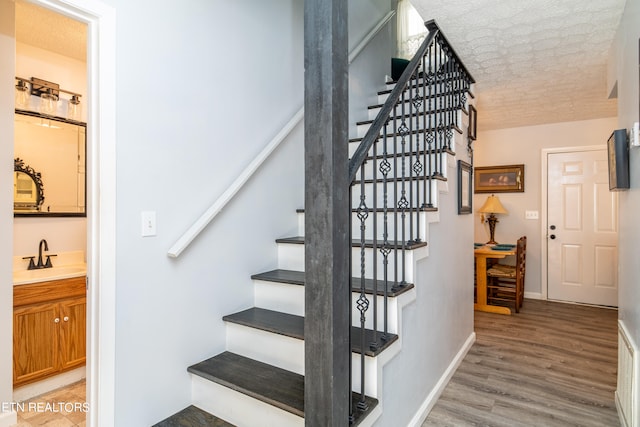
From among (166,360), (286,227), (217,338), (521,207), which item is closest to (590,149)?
(521,207)

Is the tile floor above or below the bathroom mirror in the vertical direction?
below

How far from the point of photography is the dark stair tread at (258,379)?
→ 150 cm

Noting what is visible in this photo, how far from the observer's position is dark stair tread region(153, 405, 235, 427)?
5.52 feet

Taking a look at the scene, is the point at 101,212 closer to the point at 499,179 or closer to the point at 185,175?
the point at 185,175

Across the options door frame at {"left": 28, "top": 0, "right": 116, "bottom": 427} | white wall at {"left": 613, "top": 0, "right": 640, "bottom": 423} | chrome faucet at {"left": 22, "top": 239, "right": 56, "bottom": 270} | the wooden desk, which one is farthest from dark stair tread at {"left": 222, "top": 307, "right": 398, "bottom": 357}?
the wooden desk

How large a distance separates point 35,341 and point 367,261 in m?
2.33

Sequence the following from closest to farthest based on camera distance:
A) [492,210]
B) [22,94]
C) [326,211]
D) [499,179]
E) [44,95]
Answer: [326,211], [22,94], [44,95], [492,210], [499,179]

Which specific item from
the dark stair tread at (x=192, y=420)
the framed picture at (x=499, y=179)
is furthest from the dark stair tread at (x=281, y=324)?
the framed picture at (x=499, y=179)

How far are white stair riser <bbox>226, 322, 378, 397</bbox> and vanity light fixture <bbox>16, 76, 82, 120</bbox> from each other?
2.35 metres

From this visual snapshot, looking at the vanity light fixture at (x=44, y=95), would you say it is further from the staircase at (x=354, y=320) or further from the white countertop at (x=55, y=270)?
the staircase at (x=354, y=320)

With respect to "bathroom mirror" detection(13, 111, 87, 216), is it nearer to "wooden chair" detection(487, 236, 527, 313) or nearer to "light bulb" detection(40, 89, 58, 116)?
→ "light bulb" detection(40, 89, 58, 116)

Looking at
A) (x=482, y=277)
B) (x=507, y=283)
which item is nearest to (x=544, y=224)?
(x=507, y=283)

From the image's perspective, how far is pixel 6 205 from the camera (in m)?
2.03

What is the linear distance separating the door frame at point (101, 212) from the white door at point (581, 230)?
5.30m
